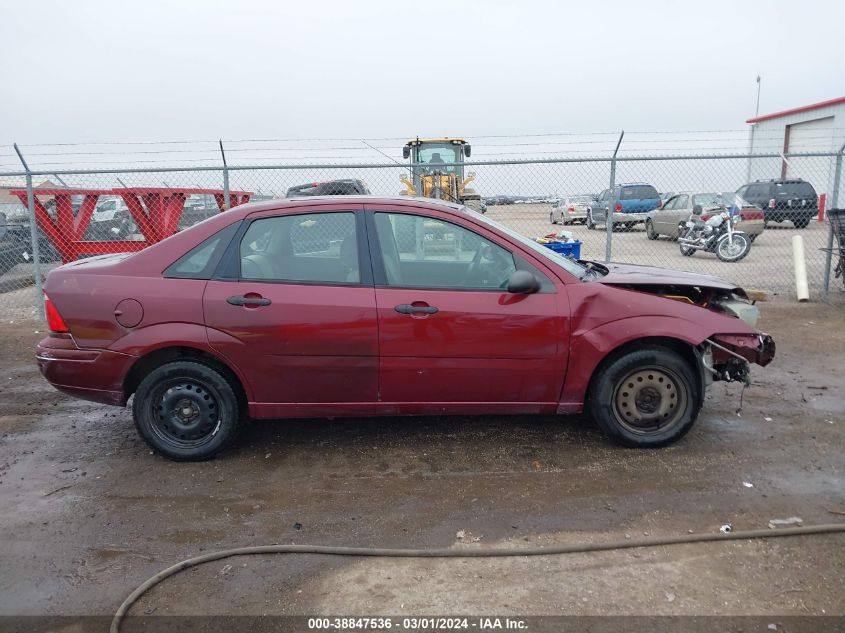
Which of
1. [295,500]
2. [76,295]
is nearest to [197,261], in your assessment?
Answer: [76,295]

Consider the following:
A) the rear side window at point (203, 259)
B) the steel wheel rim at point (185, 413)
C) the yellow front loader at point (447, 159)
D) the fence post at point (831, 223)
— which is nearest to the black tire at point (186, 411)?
the steel wheel rim at point (185, 413)

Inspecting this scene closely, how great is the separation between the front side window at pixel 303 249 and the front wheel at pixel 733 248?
13124mm

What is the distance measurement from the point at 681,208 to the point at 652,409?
53.6ft

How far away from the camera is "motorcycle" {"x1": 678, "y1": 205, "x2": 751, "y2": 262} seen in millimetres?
14719

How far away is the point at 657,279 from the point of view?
426 cm

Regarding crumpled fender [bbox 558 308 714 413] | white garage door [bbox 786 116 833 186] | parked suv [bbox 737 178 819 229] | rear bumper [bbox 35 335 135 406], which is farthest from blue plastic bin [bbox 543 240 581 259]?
white garage door [bbox 786 116 833 186]

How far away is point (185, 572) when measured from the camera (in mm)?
2973

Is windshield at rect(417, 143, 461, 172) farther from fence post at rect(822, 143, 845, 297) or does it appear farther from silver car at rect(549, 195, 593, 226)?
fence post at rect(822, 143, 845, 297)

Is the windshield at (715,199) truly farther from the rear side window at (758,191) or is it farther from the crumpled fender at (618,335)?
the crumpled fender at (618,335)

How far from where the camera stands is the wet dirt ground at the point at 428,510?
2766 millimetres

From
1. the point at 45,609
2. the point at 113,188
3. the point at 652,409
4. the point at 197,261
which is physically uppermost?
the point at 113,188

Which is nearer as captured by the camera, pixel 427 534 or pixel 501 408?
pixel 427 534

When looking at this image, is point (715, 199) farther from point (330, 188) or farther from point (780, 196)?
point (330, 188)

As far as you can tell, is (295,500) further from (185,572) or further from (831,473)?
(831,473)
